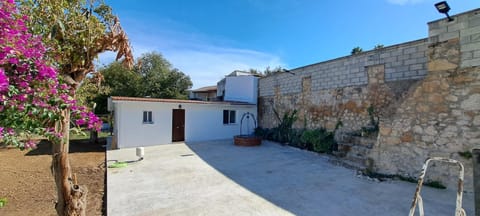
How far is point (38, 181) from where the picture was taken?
244 inches

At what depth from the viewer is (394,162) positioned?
607 centimetres

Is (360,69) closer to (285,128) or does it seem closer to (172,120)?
(285,128)

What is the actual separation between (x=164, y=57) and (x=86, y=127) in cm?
2326

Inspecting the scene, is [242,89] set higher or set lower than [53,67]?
higher

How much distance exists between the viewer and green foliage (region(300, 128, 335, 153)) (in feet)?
31.1

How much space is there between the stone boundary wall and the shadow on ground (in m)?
3.69

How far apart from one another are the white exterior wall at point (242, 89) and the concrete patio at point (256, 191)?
826cm

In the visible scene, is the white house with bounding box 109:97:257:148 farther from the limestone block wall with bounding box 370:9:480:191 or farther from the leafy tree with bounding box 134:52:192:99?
the limestone block wall with bounding box 370:9:480:191

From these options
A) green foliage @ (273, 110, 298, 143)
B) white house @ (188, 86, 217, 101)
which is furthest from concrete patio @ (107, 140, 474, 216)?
white house @ (188, 86, 217, 101)

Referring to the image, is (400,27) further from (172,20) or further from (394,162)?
(172,20)

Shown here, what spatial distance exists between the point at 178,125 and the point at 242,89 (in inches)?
230

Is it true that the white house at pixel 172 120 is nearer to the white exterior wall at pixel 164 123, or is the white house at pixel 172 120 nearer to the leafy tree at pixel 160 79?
the white exterior wall at pixel 164 123

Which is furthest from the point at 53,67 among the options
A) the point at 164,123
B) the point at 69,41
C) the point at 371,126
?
the point at 164,123

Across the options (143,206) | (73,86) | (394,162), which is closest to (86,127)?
(73,86)
